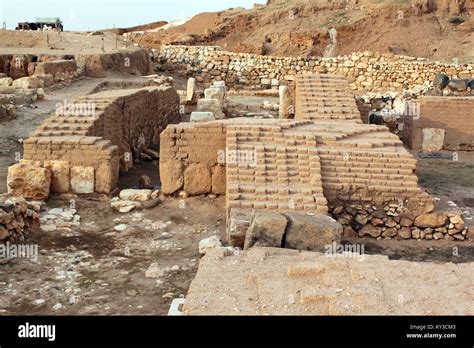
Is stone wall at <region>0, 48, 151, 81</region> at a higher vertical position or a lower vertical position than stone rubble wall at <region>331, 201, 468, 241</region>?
higher

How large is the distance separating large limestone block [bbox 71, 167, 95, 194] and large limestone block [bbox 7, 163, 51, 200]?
0.44 metres

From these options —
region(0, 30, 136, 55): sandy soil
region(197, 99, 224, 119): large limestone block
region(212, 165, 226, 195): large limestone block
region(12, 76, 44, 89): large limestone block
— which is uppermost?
region(0, 30, 136, 55): sandy soil

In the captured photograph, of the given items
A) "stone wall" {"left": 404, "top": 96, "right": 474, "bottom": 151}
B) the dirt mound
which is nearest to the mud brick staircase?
"stone wall" {"left": 404, "top": 96, "right": 474, "bottom": 151}

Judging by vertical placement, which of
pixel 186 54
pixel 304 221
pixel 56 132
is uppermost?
pixel 186 54

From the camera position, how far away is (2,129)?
12.6 meters

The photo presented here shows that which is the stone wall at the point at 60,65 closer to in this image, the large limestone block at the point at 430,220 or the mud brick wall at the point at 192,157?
the mud brick wall at the point at 192,157

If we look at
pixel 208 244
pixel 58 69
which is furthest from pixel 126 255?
pixel 58 69

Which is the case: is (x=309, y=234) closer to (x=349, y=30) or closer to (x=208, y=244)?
(x=208, y=244)

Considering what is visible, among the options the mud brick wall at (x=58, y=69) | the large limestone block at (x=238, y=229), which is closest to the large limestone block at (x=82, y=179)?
the large limestone block at (x=238, y=229)

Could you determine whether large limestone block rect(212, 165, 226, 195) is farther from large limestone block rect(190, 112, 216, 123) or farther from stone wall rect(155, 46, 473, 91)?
stone wall rect(155, 46, 473, 91)

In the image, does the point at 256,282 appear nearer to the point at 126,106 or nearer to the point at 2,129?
the point at 126,106

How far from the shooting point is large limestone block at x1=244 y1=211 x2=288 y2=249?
6.57 meters
